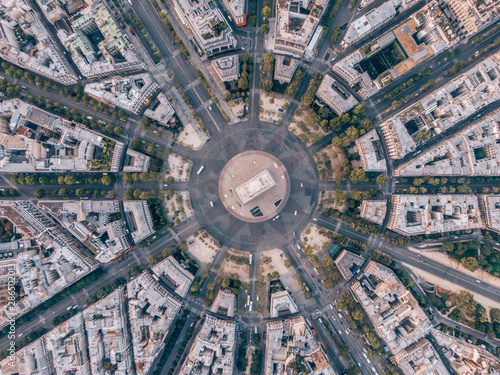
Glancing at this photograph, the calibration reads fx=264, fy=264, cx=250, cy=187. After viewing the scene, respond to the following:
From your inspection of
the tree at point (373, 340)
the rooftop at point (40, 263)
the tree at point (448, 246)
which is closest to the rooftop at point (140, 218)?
the rooftop at point (40, 263)

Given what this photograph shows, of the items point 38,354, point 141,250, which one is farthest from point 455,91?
point 38,354

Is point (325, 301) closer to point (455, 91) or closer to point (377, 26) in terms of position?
point (455, 91)

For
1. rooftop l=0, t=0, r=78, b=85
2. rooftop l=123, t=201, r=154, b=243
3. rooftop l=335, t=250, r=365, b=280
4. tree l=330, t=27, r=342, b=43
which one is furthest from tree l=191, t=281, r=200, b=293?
tree l=330, t=27, r=342, b=43

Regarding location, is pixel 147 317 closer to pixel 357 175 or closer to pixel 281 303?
pixel 281 303

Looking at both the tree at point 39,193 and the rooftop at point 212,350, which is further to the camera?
the tree at point 39,193

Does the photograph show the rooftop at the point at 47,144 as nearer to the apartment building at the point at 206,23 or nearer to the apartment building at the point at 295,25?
the apartment building at the point at 206,23

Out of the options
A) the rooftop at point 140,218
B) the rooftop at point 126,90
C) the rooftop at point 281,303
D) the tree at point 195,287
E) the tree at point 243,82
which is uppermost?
the rooftop at point 126,90

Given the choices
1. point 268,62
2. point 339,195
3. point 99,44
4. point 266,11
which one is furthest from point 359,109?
point 99,44
